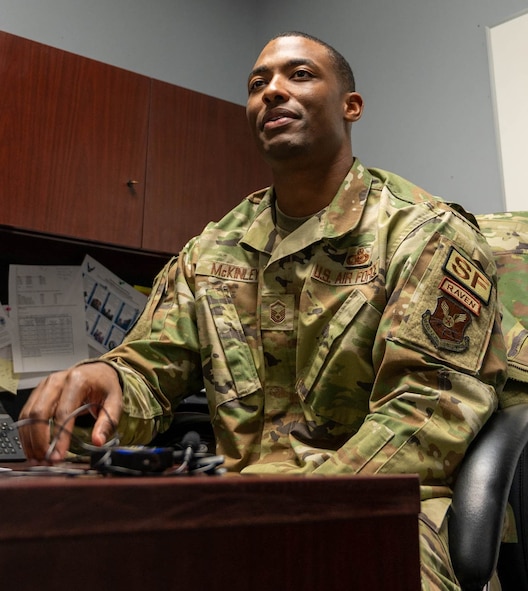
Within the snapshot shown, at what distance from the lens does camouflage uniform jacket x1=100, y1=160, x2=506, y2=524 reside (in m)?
0.87

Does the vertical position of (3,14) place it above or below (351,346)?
above

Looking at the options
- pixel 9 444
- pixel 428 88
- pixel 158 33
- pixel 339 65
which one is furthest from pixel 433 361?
pixel 158 33

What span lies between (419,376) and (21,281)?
46.5 inches

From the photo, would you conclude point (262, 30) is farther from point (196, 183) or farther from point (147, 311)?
point (147, 311)

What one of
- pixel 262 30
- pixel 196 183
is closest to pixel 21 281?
pixel 196 183

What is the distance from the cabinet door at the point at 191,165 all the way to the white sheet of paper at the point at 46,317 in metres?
0.24

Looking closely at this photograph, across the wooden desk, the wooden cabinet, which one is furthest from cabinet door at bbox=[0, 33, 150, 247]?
the wooden desk

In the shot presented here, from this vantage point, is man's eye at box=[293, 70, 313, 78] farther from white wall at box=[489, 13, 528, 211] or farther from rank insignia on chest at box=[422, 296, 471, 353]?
white wall at box=[489, 13, 528, 211]

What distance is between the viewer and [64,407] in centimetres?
82

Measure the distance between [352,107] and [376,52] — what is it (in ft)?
3.29

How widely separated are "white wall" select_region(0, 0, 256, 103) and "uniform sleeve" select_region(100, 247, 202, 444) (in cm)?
119

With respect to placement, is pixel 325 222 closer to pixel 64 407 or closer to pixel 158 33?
pixel 64 407

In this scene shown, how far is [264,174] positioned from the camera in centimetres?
207

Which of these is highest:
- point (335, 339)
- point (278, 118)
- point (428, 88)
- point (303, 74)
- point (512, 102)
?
point (428, 88)
